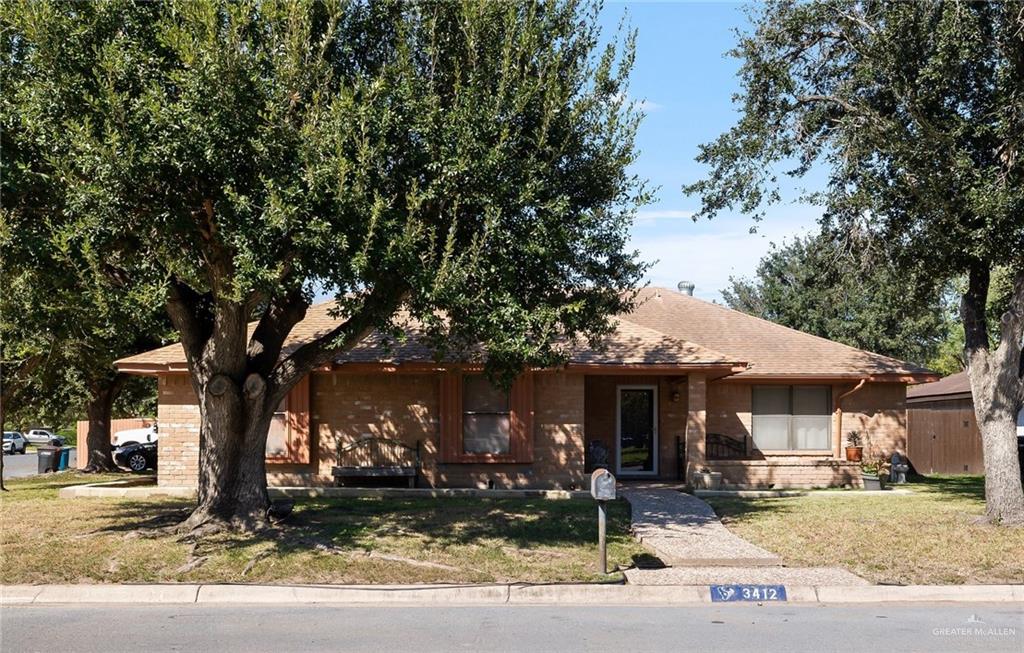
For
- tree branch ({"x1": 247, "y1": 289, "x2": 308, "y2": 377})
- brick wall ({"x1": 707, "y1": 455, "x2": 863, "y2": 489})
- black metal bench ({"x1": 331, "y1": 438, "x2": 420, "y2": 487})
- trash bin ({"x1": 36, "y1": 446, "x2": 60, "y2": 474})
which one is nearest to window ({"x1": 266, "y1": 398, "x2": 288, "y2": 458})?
black metal bench ({"x1": 331, "y1": 438, "x2": 420, "y2": 487})

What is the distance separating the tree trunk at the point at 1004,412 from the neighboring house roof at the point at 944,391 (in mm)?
18920

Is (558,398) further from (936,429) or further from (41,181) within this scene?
(936,429)

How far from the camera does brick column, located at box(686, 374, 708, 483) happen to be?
19453 mm

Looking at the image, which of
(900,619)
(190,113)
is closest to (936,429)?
(900,619)

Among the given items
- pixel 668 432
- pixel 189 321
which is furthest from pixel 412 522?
pixel 668 432

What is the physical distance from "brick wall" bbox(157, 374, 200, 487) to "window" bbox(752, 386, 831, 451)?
40.0ft

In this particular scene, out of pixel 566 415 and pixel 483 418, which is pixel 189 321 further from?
pixel 566 415

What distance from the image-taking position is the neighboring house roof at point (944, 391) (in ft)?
108

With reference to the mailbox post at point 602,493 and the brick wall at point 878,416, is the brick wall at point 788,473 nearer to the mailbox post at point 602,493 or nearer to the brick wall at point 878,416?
the brick wall at point 878,416

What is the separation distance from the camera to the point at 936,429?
27.9 metres

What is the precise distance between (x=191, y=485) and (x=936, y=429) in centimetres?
2053

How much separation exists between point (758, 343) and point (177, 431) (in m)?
13.3

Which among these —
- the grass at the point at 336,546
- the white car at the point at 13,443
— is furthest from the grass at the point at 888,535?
the white car at the point at 13,443

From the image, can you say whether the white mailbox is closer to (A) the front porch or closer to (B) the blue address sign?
(B) the blue address sign
